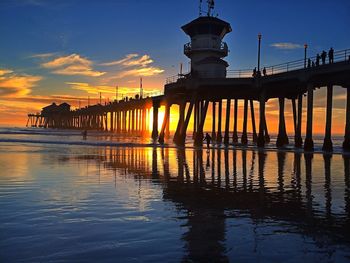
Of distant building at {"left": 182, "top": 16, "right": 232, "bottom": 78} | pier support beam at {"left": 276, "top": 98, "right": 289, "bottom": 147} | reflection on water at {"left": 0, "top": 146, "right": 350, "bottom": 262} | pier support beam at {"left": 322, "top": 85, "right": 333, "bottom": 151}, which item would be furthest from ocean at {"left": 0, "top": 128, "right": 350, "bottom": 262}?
distant building at {"left": 182, "top": 16, "right": 232, "bottom": 78}

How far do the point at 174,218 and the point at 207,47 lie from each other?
3724 centimetres

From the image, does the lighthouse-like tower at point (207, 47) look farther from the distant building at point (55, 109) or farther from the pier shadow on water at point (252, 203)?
the distant building at point (55, 109)

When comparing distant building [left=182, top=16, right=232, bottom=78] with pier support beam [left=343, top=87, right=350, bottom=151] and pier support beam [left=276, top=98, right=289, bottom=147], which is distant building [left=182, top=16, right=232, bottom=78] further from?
pier support beam [left=343, top=87, right=350, bottom=151]

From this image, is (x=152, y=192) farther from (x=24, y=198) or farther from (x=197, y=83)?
(x=197, y=83)

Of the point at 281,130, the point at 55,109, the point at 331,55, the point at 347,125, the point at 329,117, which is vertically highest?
the point at 55,109

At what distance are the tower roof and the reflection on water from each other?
31.7 meters

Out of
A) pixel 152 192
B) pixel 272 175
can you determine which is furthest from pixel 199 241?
pixel 272 175

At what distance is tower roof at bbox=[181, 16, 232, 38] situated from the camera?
4353cm

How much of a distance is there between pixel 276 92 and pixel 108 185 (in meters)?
32.3

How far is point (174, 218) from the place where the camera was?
8086 mm

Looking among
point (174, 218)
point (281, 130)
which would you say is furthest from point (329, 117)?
point (174, 218)

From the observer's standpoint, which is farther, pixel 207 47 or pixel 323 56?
pixel 207 47

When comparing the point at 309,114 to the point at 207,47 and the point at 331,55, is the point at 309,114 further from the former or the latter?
the point at 207,47

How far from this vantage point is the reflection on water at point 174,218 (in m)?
5.87
